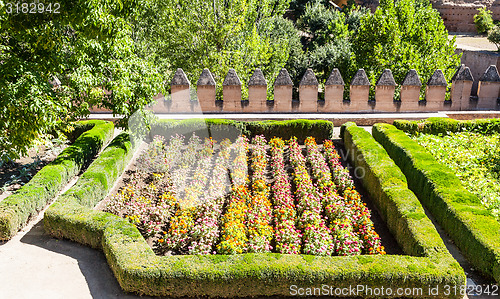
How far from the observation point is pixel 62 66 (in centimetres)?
1110

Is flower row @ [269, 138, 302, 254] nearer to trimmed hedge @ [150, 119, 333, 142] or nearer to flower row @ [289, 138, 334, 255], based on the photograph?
flower row @ [289, 138, 334, 255]

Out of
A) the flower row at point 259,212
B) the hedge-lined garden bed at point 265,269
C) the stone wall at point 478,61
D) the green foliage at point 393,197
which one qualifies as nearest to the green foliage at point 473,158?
the green foliage at point 393,197

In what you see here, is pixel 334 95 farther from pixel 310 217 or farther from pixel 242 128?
pixel 310 217

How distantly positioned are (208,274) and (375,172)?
555cm

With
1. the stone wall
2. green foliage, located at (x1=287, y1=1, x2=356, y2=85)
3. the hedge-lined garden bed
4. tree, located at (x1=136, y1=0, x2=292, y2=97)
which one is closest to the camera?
the hedge-lined garden bed

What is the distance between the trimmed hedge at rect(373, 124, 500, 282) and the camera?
853 centimetres

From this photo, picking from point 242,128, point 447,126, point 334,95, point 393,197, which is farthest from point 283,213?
point 447,126

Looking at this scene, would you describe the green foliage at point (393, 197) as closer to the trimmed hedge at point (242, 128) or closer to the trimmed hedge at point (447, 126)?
the trimmed hedge at point (242, 128)

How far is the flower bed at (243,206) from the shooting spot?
9.13 m

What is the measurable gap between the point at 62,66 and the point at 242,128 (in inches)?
230

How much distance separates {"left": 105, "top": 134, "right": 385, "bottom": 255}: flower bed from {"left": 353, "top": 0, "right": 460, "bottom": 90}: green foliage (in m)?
8.75

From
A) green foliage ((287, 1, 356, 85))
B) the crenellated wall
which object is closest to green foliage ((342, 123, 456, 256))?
the crenellated wall

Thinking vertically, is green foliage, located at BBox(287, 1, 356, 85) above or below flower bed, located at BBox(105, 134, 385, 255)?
above

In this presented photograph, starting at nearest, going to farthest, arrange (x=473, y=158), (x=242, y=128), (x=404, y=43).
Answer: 1. (x=473, y=158)
2. (x=242, y=128)
3. (x=404, y=43)
